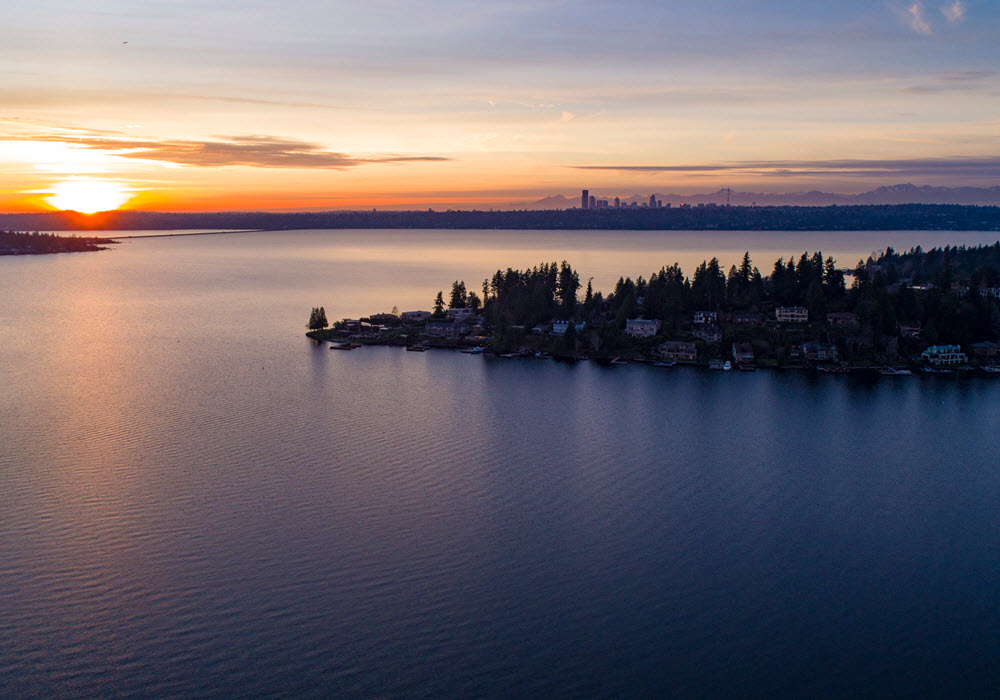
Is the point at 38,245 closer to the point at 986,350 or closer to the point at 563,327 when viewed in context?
the point at 563,327

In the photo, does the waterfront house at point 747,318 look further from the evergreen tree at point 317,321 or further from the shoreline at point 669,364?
the evergreen tree at point 317,321

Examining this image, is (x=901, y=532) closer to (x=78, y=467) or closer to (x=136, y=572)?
(x=136, y=572)

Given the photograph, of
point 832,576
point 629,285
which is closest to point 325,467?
point 832,576

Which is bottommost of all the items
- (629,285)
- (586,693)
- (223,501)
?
(586,693)

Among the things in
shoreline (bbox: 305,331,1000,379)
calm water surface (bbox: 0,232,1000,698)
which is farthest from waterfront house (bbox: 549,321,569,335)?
calm water surface (bbox: 0,232,1000,698)

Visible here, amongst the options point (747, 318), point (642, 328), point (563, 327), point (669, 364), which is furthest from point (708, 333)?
point (563, 327)

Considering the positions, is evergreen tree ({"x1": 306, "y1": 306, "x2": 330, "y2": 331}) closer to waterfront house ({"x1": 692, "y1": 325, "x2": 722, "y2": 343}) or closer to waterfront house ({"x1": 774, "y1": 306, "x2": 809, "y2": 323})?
waterfront house ({"x1": 692, "y1": 325, "x2": 722, "y2": 343})
